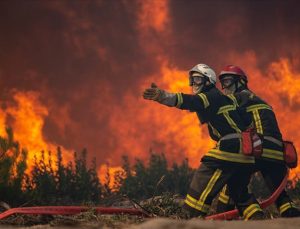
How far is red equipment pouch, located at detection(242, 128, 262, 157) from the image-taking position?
6.55 metres

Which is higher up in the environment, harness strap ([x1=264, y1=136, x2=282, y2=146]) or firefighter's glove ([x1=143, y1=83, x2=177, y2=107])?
firefighter's glove ([x1=143, y1=83, x2=177, y2=107])

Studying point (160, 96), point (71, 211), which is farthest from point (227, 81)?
point (71, 211)

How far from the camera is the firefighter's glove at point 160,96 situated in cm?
638

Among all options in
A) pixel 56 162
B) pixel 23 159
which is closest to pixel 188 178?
pixel 56 162

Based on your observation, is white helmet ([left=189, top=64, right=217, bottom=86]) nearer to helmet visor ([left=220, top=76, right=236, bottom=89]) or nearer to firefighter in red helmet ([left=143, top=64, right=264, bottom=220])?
firefighter in red helmet ([left=143, top=64, right=264, bottom=220])

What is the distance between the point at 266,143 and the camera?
22.9ft

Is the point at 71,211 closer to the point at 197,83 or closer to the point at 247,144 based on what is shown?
the point at 247,144

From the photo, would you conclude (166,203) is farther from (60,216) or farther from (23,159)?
(23,159)

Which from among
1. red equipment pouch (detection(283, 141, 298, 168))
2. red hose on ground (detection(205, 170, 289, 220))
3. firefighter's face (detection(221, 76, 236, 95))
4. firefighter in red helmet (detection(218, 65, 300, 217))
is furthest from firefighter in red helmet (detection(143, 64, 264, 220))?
firefighter's face (detection(221, 76, 236, 95))

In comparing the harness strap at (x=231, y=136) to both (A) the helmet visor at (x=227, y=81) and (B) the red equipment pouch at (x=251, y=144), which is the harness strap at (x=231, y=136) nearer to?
(B) the red equipment pouch at (x=251, y=144)

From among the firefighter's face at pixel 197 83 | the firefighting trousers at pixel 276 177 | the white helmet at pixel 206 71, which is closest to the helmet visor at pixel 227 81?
the white helmet at pixel 206 71

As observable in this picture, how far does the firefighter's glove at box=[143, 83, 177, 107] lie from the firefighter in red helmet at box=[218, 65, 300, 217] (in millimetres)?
1215

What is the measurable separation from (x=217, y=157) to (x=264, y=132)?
1.00 m

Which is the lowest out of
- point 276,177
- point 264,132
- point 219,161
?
point 276,177
